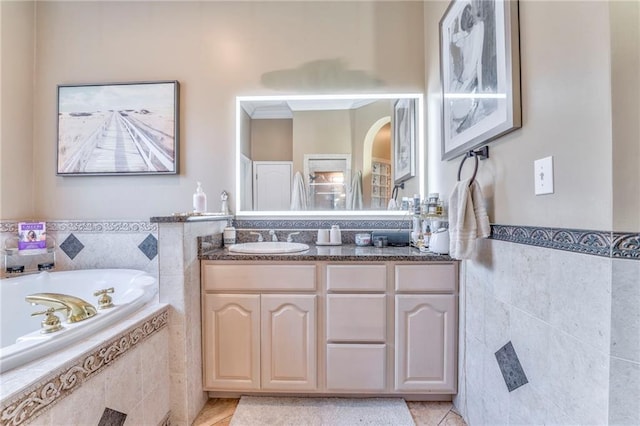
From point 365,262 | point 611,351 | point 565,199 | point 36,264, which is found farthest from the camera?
point 36,264

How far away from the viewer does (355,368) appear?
1.54 metres

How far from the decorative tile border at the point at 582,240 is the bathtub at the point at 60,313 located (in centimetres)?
164

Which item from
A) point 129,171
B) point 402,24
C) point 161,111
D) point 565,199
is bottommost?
point 565,199

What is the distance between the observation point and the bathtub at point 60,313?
2.94 ft

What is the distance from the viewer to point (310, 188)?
2.07 m

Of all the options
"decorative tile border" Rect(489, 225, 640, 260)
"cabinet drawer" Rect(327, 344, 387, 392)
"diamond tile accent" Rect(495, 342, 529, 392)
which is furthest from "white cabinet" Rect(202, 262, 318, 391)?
"decorative tile border" Rect(489, 225, 640, 260)

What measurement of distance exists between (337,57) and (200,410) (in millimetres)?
2435

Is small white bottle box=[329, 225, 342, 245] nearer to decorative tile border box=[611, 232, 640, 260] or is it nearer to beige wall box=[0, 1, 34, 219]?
decorative tile border box=[611, 232, 640, 260]

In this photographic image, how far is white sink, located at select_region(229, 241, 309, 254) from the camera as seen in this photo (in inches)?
64.9

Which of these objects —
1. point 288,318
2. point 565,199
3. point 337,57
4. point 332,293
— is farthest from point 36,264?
point 565,199

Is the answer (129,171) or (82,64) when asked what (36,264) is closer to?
(129,171)

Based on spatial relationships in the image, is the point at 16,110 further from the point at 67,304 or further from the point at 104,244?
the point at 67,304

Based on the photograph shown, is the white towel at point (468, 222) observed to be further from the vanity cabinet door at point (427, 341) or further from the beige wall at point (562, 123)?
the vanity cabinet door at point (427, 341)

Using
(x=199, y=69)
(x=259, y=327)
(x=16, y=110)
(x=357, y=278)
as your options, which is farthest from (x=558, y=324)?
(x=16, y=110)
